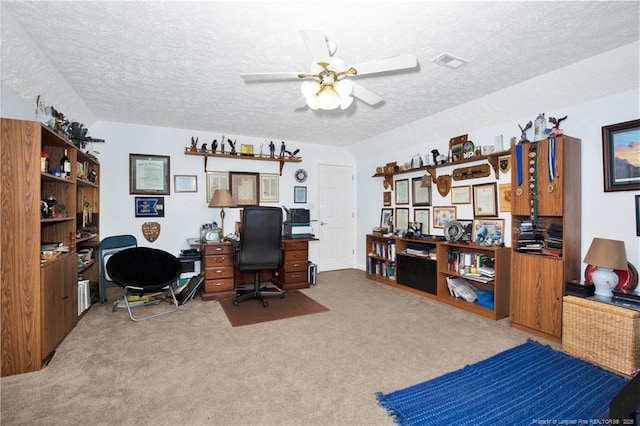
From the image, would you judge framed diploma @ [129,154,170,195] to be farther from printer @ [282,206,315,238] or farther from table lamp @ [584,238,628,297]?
table lamp @ [584,238,628,297]

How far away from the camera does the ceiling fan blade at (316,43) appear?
5.21 ft

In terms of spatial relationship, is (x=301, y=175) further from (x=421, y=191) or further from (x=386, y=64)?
(x=386, y=64)

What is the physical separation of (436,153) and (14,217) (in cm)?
446

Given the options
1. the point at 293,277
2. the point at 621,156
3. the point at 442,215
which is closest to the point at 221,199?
the point at 293,277

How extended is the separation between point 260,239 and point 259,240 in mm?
17

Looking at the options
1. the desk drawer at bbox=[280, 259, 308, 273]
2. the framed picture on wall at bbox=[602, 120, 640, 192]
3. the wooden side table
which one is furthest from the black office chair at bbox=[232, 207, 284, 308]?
the framed picture on wall at bbox=[602, 120, 640, 192]

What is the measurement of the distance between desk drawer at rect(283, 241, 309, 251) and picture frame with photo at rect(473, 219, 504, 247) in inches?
93.0

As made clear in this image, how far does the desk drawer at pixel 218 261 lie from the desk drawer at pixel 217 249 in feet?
0.18

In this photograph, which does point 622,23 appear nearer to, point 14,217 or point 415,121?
point 415,121

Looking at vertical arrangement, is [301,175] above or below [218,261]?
above

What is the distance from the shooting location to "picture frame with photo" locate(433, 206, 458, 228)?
4137 millimetres

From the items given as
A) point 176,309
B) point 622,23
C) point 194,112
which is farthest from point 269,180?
point 622,23

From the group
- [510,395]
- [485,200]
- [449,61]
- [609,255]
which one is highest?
[449,61]

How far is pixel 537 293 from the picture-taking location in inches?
109
